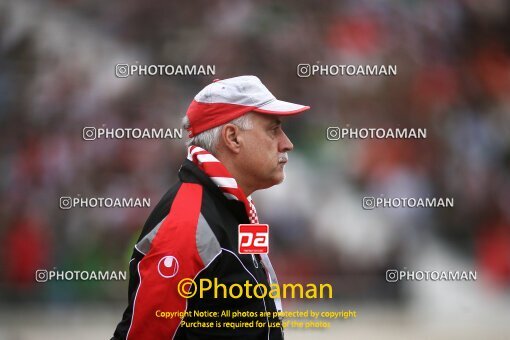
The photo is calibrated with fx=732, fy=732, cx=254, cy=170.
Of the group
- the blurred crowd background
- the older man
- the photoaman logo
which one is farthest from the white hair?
the blurred crowd background

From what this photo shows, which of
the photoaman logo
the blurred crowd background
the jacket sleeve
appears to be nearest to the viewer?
the jacket sleeve

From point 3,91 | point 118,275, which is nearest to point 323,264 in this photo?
point 118,275

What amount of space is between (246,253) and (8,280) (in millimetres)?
1712

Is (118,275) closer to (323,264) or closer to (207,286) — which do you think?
(323,264)

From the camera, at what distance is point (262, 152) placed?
65.5 inches

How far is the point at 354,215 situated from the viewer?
2928mm

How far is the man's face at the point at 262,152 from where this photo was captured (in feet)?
5.43

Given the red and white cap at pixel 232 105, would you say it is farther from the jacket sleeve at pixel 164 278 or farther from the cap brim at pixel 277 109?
the jacket sleeve at pixel 164 278

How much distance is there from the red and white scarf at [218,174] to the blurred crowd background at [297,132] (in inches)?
51.2

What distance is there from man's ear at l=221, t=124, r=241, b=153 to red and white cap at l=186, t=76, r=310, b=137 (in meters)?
0.02

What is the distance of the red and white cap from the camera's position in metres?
1.64

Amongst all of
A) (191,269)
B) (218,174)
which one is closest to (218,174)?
(218,174)

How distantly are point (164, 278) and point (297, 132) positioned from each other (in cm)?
163

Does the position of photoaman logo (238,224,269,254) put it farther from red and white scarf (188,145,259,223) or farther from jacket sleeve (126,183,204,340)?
jacket sleeve (126,183,204,340)
